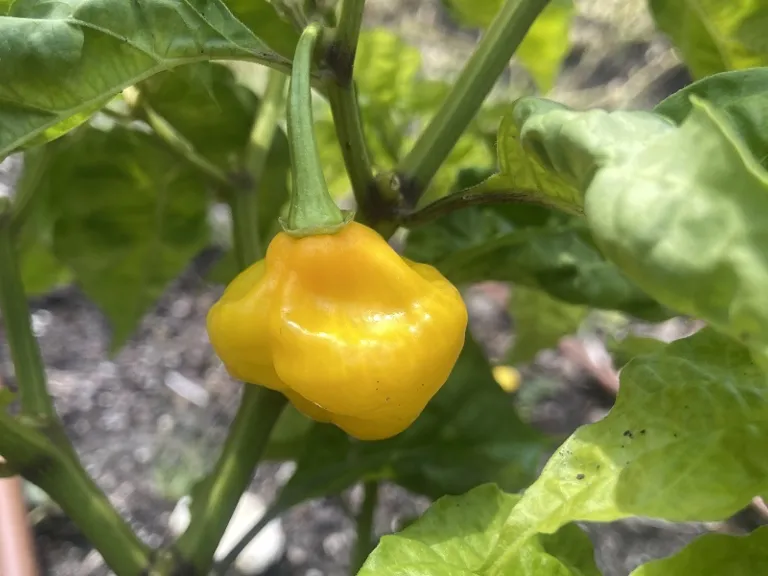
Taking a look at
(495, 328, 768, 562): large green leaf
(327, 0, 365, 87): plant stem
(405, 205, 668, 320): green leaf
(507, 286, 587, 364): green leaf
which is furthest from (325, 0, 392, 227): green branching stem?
(507, 286, 587, 364): green leaf

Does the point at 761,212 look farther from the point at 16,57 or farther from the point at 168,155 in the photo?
the point at 168,155

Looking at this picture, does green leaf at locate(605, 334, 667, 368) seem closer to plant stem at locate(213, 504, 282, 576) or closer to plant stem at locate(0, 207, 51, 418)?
plant stem at locate(213, 504, 282, 576)

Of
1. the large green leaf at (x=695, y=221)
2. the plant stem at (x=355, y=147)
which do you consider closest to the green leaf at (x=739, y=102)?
the large green leaf at (x=695, y=221)

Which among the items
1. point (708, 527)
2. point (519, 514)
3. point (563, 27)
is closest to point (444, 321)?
point (519, 514)

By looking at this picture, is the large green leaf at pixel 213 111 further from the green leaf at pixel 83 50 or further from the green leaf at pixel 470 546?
the green leaf at pixel 470 546

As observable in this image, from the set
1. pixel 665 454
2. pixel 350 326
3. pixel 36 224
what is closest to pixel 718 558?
pixel 665 454

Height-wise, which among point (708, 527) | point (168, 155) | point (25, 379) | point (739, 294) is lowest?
point (708, 527)
